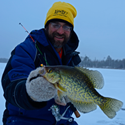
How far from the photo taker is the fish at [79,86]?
1.57 m

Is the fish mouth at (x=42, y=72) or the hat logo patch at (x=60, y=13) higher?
the hat logo patch at (x=60, y=13)

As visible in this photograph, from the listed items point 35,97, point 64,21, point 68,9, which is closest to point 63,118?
point 35,97

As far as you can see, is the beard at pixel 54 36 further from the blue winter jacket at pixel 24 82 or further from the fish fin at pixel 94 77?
the fish fin at pixel 94 77

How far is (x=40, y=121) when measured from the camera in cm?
214

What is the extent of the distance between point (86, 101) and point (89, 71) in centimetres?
40

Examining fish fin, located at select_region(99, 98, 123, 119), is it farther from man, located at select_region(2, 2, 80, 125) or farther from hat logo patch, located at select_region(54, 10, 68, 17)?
hat logo patch, located at select_region(54, 10, 68, 17)

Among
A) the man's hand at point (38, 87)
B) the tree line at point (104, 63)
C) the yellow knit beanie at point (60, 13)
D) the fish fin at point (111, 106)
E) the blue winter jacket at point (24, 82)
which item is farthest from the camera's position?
the tree line at point (104, 63)

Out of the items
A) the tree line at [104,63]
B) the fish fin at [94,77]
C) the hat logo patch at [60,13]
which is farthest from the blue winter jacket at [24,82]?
the tree line at [104,63]

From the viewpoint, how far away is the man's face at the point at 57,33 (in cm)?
248

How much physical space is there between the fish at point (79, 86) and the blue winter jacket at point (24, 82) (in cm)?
35

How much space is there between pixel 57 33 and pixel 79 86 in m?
1.17

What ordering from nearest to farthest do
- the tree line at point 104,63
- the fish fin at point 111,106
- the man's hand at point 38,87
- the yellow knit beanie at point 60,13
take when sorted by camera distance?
the man's hand at point 38,87
the fish fin at point 111,106
the yellow knit beanie at point 60,13
the tree line at point 104,63

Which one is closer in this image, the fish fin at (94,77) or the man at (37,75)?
the man at (37,75)

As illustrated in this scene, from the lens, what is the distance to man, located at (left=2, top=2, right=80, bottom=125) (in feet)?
5.11
